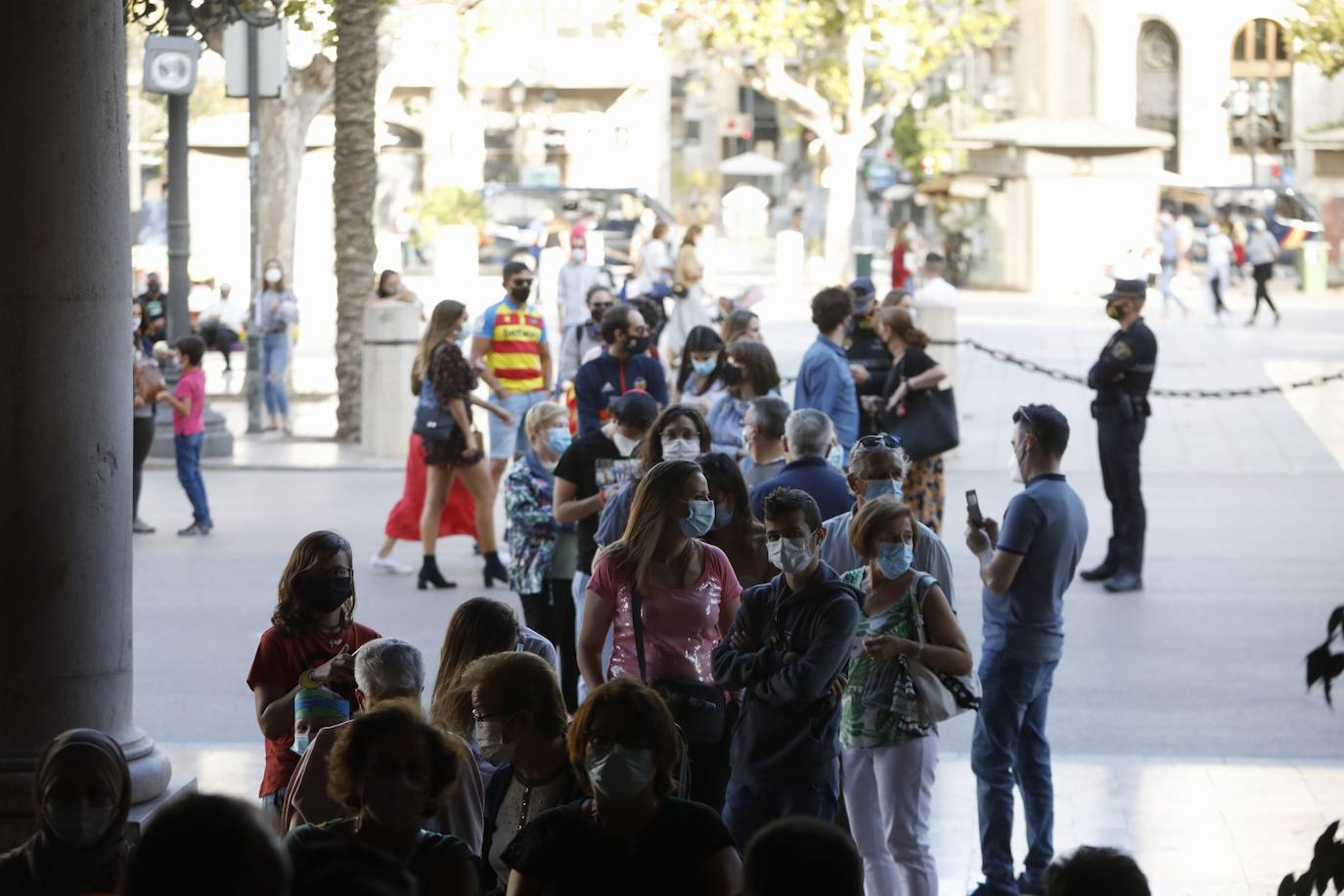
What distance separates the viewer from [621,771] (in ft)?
14.8

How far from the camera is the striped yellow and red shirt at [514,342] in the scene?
14602 millimetres

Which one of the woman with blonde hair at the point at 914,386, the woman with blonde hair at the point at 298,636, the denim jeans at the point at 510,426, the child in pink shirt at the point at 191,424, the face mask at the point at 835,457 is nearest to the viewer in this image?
the woman with blonde hair at the point at 298,636

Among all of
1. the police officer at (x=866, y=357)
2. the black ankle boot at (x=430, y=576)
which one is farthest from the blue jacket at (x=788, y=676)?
the black ankle boot at (x=430, y=576)

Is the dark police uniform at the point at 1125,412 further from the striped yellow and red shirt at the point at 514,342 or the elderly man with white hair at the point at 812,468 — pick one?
the elderly man with white hair at the point at 812,468

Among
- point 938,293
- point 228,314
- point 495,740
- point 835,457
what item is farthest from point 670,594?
point 228,314

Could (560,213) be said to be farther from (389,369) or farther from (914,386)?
(914,386)

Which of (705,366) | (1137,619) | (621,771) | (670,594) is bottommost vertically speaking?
(1137,619)

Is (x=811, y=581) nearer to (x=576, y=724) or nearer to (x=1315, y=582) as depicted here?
(x=576, y=724)

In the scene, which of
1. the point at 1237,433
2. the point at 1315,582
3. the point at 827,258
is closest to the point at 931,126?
the point at 827,258

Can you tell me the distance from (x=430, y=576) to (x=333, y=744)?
26.1 feet

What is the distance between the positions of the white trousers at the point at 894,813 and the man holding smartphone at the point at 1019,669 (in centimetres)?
63

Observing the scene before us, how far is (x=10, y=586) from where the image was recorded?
650 centimetres

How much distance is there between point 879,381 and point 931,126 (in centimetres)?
5935

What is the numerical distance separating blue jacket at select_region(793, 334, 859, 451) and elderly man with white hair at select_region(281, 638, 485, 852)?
21.2 ft
